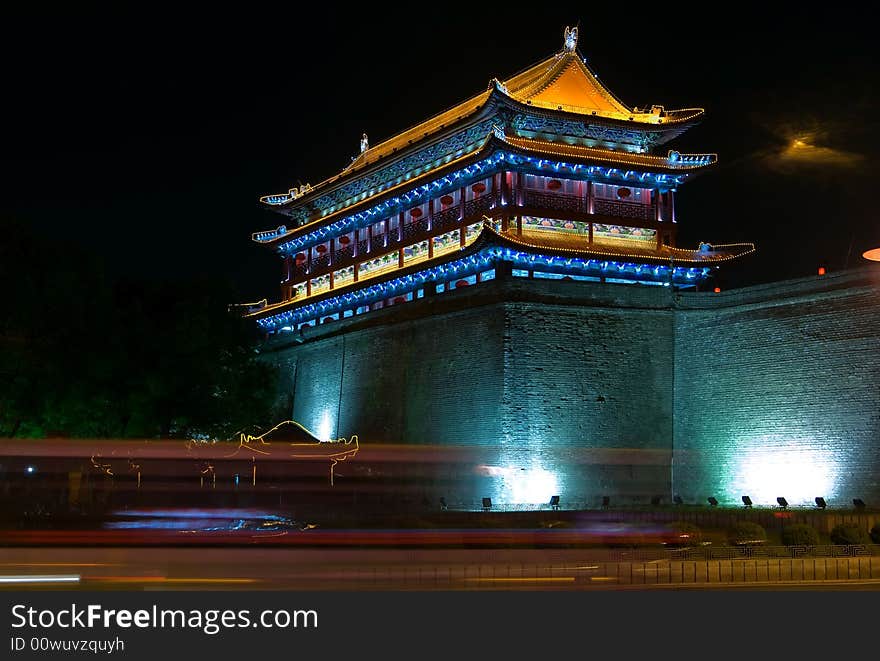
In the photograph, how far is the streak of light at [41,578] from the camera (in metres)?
11.9

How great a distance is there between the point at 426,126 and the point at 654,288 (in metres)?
14.0

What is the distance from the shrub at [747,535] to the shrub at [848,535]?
107 centimetres

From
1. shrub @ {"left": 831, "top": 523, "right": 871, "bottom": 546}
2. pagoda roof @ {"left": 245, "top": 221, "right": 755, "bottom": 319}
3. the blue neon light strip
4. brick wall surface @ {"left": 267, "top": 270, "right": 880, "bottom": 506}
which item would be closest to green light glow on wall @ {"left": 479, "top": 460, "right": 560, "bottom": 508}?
brick wall surface @ {"left": 267, "top": 270, "right": 880, "bottom": 506}

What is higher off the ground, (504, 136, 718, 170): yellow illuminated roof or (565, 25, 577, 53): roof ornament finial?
(565, 25, 577, 53): roof ornament finial

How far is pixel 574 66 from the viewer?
36531 mm

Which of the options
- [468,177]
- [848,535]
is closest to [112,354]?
[468,177]

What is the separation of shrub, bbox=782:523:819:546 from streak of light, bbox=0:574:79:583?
10.7 metres

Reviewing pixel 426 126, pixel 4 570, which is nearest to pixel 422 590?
pixel 4 570

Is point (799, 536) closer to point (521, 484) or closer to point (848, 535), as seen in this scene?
point (848, 535)

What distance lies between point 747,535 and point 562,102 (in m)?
20.4

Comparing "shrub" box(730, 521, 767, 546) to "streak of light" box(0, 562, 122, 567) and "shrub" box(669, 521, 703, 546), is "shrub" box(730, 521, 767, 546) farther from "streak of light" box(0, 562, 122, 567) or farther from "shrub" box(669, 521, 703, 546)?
"streak of light" box(0, 562, 122, 567)

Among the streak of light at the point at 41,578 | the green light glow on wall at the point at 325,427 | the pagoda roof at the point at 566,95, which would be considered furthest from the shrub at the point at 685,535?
the green light glow on wall at the point at 325,427

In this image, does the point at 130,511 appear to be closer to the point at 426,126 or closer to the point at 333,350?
the point at 333,350

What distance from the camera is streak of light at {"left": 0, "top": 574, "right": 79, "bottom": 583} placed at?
11945 mm
